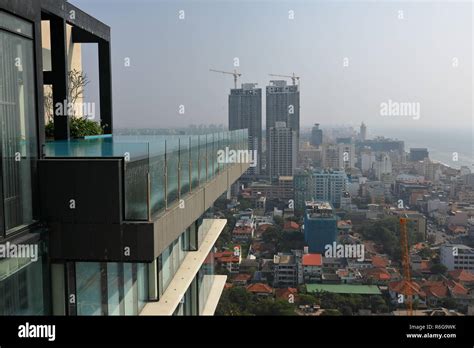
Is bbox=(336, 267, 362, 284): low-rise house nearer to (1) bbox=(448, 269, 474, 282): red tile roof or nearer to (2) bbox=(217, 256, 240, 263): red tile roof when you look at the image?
(1) bbox=(448, 269, 474, 282): red tile roof

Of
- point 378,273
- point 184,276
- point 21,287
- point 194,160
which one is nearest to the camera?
point 21,287

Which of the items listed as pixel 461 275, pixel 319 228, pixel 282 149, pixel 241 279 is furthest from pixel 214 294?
pixel 282 149

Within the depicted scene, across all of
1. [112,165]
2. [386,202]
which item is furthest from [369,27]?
[112,165]

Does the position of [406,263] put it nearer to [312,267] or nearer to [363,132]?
[312,267]

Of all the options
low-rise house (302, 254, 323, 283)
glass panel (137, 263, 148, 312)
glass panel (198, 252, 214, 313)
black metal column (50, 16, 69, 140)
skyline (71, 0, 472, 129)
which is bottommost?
low-rise house (302, 254, 323, 283)

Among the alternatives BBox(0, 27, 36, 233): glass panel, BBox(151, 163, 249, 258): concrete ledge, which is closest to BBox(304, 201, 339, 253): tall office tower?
BBox(151, 163, 249, 258): concrete ledge
